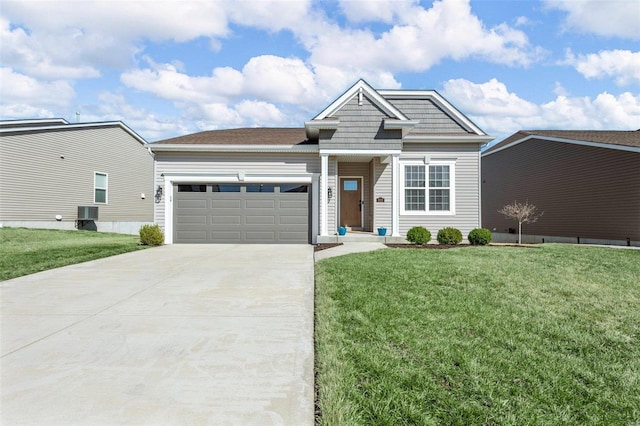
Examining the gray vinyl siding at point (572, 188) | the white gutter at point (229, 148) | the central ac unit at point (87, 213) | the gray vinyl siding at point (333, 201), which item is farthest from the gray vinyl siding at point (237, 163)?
the gray vinyl siding at point (572, 188)

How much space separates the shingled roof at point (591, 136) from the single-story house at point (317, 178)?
235 inches

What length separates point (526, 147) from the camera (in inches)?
779

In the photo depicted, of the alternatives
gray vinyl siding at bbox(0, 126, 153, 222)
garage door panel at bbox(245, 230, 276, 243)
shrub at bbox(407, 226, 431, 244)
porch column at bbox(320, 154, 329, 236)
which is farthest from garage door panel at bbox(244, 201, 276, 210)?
gray vinyl siding at bbox(0, 126, 153, 222)

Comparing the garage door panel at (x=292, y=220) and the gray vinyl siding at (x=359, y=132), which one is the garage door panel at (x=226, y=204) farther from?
the gray vinyl siding at (x=359, y=132)

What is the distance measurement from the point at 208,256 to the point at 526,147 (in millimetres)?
18143

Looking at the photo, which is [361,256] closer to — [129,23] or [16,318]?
[16,318]

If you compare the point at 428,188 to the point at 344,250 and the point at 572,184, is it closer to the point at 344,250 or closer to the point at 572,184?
the point at 344,250

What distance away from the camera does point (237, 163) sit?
13570 mm

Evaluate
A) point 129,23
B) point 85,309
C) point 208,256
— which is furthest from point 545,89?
point 85,309

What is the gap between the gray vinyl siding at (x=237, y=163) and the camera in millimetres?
13531

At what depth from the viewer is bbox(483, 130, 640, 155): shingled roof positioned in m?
15.0

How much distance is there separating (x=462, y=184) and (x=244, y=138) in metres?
8.74

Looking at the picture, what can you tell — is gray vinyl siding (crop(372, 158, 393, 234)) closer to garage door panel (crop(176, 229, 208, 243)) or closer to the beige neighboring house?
garage door panel (crop(176, 229, 208, 243))

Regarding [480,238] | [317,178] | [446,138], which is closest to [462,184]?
[446,138]
